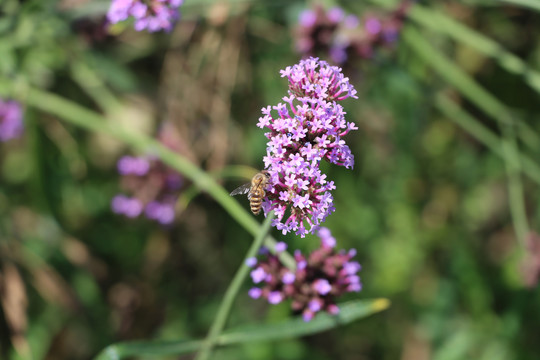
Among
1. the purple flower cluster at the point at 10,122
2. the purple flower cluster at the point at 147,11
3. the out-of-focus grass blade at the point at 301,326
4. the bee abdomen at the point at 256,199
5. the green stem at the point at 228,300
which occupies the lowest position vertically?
the out-of-focus grass blade at the point at 301,326

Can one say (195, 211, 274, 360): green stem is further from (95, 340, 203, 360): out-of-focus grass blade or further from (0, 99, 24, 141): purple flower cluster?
(0, 99, 24, 141): purple flower cluster

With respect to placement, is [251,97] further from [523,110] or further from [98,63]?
[523,110]

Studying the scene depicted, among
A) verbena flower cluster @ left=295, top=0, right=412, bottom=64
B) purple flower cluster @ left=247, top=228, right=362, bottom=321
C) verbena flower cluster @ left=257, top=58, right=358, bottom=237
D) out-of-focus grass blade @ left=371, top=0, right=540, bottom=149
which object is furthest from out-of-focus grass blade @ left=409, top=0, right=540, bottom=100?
verbena flower cluster @ left=257, top=58, right=358, bottom=237

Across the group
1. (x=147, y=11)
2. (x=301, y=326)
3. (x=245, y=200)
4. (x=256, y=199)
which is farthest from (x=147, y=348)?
(x=245, y=200)

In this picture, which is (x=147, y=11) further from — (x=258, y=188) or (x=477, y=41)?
(x=477, y=41)

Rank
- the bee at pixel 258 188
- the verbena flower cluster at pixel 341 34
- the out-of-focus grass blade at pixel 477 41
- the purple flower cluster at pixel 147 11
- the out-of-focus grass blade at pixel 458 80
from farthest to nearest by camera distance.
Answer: the out-of-focus grass blade at pixel 458 80 < the verbena flower cluster at pixel 341 34 < the out-of-focus grass blade at pixel 477 41 < the purple flower cluster at pixel 147 11 < the bee at pixel 258 188

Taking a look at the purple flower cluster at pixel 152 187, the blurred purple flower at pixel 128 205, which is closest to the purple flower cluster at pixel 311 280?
the purple flower cluster at pixel 152 187

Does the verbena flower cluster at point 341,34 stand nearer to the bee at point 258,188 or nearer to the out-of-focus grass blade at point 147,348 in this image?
the bee at point 258,188
